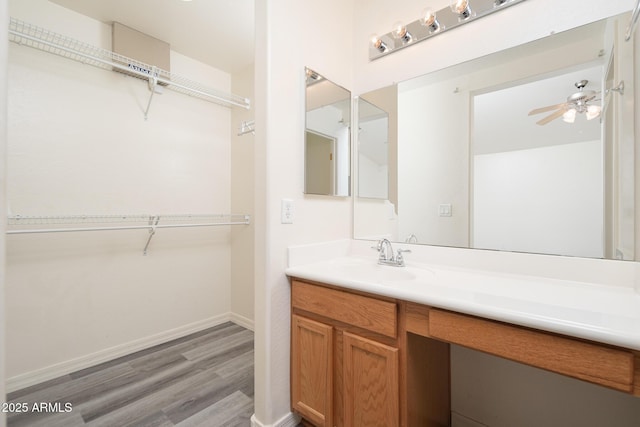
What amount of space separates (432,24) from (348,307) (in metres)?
1.51

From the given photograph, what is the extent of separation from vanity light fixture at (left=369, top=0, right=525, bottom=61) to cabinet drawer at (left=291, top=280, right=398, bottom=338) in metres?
1.42

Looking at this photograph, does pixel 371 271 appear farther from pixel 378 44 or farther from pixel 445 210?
pixel 378 44

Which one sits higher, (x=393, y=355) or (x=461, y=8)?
(x=461, y=8)

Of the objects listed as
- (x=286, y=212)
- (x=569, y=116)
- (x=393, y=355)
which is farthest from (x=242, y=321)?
(x=569, y=116)

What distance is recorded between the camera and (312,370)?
1269mm

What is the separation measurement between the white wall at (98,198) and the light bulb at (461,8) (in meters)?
2.17

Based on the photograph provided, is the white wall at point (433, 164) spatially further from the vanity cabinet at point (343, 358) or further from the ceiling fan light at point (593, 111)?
the vanity cabinet at point (343, 358)

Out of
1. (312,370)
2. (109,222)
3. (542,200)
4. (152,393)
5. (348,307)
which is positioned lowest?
(152,393)

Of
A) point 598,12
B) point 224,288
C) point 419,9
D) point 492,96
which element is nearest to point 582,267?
point 492,96

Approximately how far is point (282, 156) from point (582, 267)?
4.50ft

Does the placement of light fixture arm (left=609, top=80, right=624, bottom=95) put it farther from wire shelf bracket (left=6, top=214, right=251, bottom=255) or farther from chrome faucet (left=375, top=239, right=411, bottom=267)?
wire shelf bracket (left=6, top=214, right=251, bottom=255)

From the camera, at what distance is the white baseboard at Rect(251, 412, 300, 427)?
1.33 metres

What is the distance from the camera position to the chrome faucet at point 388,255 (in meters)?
1.44

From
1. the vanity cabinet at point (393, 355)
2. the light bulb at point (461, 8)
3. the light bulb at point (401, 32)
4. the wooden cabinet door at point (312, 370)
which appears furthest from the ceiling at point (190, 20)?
the wooden cabinet door at point (312, 370)
